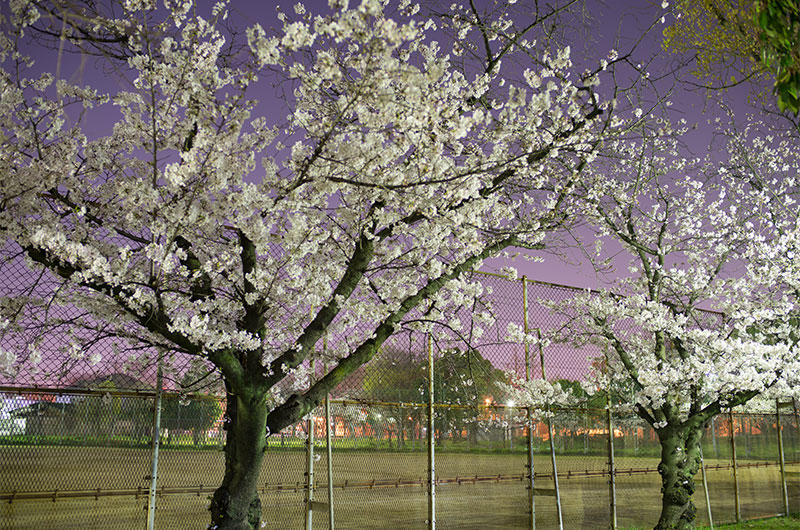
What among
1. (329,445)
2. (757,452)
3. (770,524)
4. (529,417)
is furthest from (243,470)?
(757,452)

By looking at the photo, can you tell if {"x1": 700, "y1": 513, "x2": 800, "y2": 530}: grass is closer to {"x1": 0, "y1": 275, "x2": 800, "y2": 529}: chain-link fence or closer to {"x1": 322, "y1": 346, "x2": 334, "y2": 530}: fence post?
{"x1": 0, "y1": 275, "x2": 800, "y2": 529}: chain-link fence

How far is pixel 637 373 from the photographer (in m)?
8.90

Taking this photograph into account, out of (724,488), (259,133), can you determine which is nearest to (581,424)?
(259,133)

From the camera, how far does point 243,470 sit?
16.4 feet

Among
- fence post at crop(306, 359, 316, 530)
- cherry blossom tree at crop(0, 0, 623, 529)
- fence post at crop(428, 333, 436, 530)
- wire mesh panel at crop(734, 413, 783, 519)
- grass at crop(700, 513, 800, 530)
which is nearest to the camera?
cherry blossom tree at crop(0, 0, 623, 529)

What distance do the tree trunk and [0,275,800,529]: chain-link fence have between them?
0.65 metres

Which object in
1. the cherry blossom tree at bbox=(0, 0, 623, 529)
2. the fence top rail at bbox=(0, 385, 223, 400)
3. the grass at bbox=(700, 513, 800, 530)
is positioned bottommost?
the grass at bbox=(700, 513, 800, 530)

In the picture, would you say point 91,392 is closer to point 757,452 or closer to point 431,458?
point 431,458

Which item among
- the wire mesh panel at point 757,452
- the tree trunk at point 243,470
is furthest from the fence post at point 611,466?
the tree trunk at point 243,470

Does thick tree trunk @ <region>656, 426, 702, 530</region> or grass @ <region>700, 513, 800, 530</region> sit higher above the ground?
thick tree trunk @ <region>656, 426, 702, 530</region>

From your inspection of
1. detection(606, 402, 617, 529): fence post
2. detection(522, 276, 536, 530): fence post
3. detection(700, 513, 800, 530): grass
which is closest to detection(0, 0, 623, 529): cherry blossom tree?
detection(522, 276, 536, 530): fence post

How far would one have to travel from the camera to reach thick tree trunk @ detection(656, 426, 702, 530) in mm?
8898

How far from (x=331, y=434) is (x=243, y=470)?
1468mm

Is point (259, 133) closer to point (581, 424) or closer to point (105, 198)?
point (105, 198)
